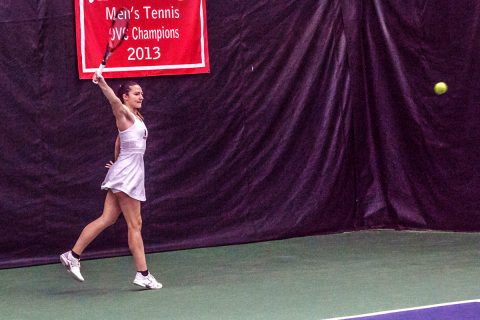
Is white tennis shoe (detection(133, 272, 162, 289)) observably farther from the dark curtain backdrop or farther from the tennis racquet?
the dark curtain backdrop

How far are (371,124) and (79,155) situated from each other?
119 inches

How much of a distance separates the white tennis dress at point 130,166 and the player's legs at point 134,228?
0.06 meters

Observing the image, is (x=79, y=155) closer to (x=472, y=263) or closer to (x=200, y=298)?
(x=200, y=298)

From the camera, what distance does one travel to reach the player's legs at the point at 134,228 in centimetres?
836

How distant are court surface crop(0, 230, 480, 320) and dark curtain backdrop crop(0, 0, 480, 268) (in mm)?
297

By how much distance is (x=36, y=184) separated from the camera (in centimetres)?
973

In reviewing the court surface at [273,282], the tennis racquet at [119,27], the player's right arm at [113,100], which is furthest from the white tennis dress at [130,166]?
the court surface at [273,282]

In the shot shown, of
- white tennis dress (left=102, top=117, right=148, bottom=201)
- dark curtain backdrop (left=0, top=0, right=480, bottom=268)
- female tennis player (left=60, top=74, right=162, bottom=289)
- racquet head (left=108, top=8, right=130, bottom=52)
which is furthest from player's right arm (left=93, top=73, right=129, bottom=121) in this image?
dark curtain backdrop (left=0, top=0, right=480, bottom=268)

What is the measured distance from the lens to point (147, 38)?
10188 millimetres

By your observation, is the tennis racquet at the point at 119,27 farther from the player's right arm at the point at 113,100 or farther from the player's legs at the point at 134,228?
the player's legs at the point at 134,228

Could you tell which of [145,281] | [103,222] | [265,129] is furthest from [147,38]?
[145,281]

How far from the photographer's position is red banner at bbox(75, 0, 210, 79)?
9.88m

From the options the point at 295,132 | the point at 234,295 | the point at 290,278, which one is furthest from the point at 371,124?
the point at 234,295

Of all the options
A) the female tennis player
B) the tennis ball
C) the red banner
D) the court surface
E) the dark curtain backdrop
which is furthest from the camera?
the tennis ball
